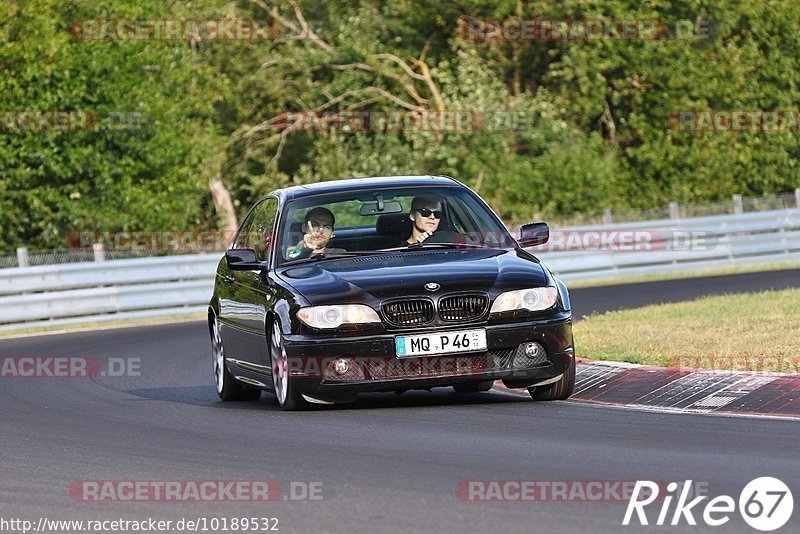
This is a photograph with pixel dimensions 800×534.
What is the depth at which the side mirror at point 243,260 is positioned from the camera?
1166 cm

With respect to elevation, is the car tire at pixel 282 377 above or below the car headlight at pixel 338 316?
below

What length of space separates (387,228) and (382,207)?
0.56ft

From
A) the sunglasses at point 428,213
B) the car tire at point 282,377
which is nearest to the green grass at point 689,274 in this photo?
the sunglasses at point 428,213

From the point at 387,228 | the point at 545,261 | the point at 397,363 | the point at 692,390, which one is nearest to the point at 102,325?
the point at 545,261

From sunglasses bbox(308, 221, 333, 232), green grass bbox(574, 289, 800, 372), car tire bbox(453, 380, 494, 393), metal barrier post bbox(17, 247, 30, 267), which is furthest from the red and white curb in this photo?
metal barrier post bbox(17, 247, 30, 267)

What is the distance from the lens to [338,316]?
406 inches

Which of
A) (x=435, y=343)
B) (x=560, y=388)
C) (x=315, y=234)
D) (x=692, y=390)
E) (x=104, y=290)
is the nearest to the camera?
(x=435, y=343)

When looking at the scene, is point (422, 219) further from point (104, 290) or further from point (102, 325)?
point (104, 290)

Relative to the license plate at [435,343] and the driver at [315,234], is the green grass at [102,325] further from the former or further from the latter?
the license plate at [435,343]

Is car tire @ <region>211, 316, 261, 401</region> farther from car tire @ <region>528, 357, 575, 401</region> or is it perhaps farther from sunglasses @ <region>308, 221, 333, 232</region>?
car tire @ <region>528, 357, 575, 401</region>

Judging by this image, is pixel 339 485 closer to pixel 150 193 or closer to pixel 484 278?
pixel 484 278

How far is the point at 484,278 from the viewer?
10.5 meters

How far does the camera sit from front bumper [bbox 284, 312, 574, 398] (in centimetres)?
1027

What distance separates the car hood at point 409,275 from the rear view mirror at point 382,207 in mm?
495
